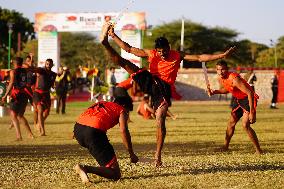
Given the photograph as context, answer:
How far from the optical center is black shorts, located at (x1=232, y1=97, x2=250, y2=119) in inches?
514

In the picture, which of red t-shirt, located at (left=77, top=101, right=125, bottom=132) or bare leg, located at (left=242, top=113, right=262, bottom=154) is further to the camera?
bare leg, located at (left=242, top=113, right=262, bottom=154)

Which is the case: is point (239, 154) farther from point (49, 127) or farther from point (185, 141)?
point (49, 127)

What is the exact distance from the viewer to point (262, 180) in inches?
345

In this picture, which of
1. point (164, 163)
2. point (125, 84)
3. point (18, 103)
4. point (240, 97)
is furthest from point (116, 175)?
point (125, 84)

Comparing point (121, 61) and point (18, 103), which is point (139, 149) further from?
point (121, 61)

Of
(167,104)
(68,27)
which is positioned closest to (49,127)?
(167,104)

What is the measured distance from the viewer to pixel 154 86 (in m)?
10.3

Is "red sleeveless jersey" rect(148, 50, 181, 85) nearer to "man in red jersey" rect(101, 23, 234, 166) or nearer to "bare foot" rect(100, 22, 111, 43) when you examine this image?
"man in red jersey" rect(101, 23, 234, 166)

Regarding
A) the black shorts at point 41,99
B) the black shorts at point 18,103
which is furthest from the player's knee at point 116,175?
the black shorts at point 41,99

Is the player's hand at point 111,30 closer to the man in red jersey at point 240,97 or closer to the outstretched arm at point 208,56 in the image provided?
the outstretched arm at point 208,56

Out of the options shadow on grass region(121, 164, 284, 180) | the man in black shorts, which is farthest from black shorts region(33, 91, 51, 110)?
shadow on grass region(121, 164, 284, 180)

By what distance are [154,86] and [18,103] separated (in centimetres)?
672

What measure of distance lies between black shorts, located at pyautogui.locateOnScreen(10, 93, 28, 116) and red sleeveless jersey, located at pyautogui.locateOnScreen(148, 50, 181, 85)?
630 centimetres

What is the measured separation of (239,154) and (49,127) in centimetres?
963
